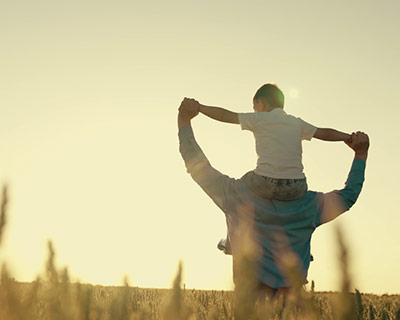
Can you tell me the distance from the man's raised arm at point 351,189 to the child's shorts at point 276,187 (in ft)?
1.66

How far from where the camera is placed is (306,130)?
19.2 feet

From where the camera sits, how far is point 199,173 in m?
5.95

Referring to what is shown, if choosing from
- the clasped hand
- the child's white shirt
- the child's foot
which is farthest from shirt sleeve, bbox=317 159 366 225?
the clasped hand

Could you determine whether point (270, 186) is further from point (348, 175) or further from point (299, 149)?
point (348, 175)

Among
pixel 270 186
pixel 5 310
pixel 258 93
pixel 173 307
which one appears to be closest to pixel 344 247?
pixel 173 307

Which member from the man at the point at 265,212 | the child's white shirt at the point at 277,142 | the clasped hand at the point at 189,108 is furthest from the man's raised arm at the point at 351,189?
the clasped hand at the point at 189,108

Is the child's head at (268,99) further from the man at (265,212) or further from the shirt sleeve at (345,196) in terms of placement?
the shirt sleeve at (345,196)

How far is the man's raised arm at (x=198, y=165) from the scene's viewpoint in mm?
5871

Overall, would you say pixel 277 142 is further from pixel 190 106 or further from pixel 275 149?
pixel 190 106

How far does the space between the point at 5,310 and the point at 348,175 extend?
5537 mm

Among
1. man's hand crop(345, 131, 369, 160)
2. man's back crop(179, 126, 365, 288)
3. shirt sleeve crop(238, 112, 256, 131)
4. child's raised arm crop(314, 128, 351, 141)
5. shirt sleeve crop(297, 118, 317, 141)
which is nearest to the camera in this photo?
man's back crop(179, 126, 365, 288)

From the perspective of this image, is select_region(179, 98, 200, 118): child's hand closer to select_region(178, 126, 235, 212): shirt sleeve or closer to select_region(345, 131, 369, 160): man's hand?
select_region(178, 126, 235, 212): shirt sleeve

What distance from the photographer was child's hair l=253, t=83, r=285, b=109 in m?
6.01

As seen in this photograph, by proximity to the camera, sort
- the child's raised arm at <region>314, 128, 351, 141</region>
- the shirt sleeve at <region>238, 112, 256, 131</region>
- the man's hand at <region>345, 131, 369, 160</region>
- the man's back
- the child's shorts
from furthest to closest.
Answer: the man's hand at <region>345, 131, 369, 160</region>, the child's raised arm at <region>314, 128, 351, 141</region>, the shirt sleeve at <region>238, 112, 256, 131</region>, the man's back, the child's shorts
